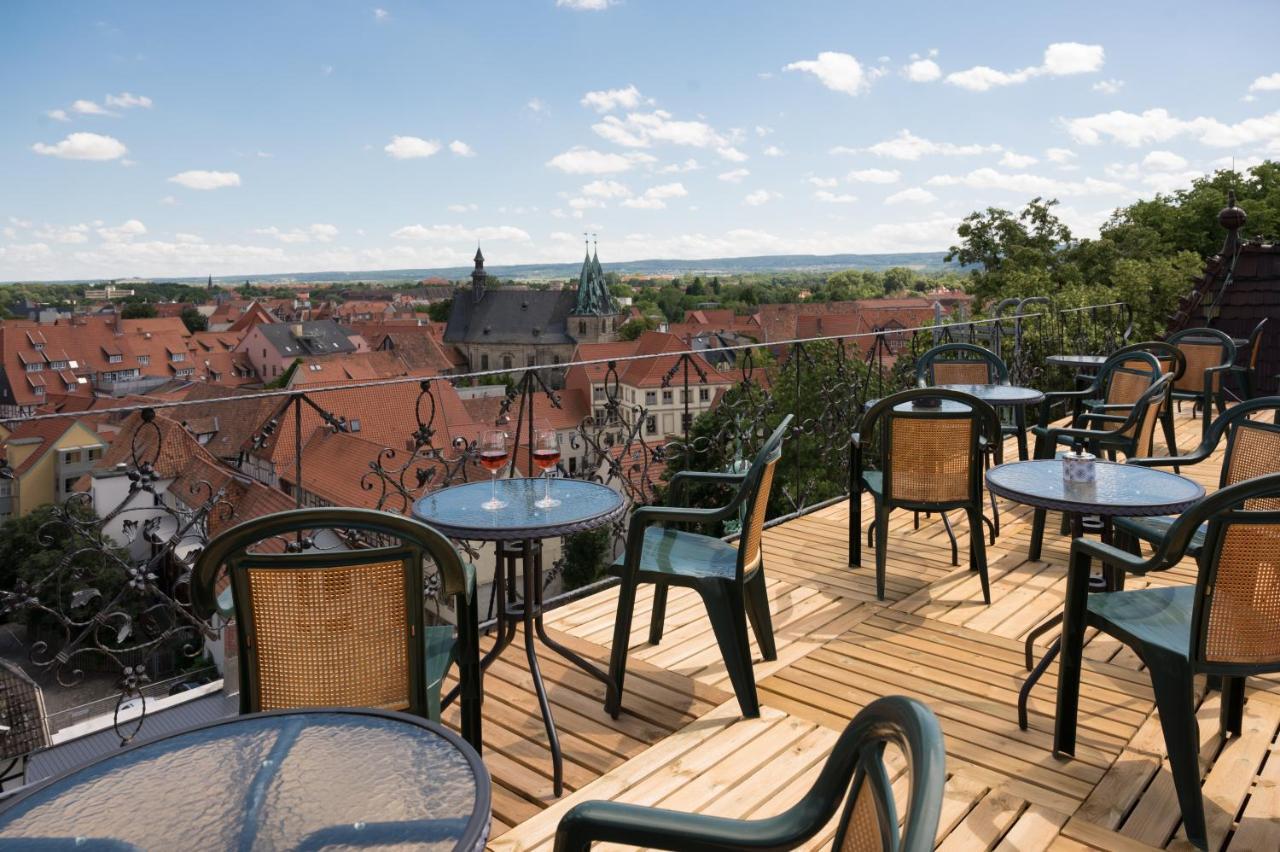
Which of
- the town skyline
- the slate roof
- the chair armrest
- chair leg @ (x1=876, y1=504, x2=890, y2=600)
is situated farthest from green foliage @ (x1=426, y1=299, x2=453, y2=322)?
the chair armrest

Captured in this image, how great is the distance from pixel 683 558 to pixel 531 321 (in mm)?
83328

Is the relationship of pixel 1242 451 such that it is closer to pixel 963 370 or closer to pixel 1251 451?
pixel 1251 451

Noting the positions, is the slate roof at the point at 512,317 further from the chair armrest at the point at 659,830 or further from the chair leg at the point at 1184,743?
the chair armrest at the point at 659,830

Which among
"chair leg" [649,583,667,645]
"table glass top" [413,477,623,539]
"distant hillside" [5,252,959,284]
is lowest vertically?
"chair leg" [649,583,667,645]

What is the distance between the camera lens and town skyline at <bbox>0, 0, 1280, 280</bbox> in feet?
78.1

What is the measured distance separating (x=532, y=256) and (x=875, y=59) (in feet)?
329

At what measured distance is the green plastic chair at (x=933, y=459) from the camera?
11.7ft

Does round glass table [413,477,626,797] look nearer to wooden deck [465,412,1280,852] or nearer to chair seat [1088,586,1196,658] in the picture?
wooden deck [465,412,1280,852]

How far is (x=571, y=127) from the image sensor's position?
8975 centimetres

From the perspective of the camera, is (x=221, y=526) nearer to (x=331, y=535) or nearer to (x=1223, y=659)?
(x=331, y=535)

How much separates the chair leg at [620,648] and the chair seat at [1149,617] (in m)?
1.34

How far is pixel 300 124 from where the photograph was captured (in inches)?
3004

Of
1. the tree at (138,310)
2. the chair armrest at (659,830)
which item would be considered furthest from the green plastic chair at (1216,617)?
the tree at (138,310)

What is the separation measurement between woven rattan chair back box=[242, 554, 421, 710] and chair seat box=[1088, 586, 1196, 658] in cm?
181
